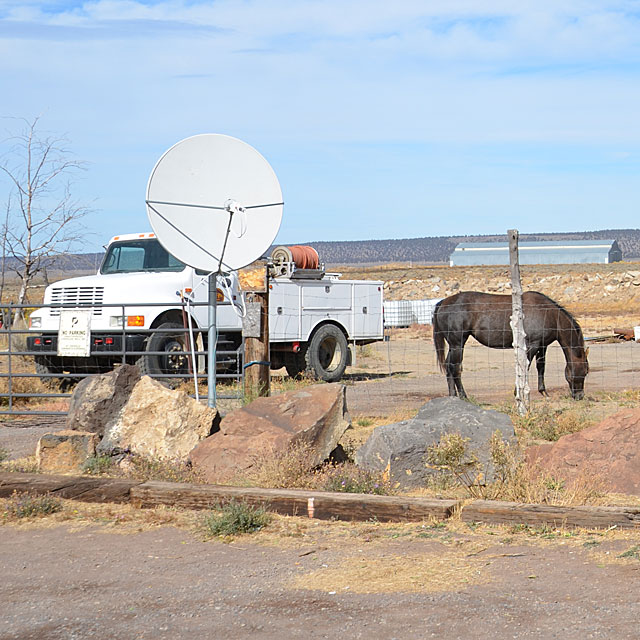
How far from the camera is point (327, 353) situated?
18.5 m

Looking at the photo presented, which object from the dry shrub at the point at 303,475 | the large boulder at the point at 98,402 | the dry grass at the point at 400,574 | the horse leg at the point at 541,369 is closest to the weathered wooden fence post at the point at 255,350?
the large boulder at the point at 98,402

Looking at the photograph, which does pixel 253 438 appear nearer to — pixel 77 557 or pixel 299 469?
pixel 299 469

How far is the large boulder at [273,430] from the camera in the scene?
314 inches

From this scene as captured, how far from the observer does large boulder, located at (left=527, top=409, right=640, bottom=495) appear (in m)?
7.59

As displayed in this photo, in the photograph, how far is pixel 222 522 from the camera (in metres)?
6.38

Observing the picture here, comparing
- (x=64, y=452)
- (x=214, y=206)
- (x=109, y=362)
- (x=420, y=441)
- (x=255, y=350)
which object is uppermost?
(x=214, y=206)

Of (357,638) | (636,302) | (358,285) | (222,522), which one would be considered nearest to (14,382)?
(358,285)

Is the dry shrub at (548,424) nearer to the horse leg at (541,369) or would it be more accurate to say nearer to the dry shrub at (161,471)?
the horse leg at (541,369)

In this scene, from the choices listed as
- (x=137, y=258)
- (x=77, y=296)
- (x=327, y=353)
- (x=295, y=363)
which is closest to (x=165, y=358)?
(x=77, y=296)

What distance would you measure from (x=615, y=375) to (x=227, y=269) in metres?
12.1

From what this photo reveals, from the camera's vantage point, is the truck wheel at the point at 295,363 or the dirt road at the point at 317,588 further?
the truck wheel at the point at 295,363

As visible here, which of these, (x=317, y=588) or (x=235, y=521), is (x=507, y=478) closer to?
(x=235, y=521)

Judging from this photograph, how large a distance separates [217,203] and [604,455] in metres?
4.86

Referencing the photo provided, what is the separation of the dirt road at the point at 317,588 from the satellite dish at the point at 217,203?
4.23 meters
